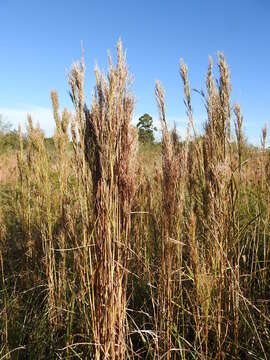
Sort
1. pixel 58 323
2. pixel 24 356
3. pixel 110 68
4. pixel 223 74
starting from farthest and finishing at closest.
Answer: pixel 58 323 < pixel 24 356 < pixel 223 74 < pixel 110 68

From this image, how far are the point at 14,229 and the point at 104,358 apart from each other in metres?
3.94

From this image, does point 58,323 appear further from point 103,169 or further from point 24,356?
point 103,169

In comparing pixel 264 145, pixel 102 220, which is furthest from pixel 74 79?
pixel 264 145

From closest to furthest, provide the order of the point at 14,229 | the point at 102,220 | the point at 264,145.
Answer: the point at 102,220, the point at 264,145, the point at 14,229

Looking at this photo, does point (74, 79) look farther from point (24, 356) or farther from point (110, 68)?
point (24, 356)

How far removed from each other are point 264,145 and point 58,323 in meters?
2.23

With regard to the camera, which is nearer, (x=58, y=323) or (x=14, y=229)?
(x=58, y=323)

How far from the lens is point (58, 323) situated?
8.25 feet

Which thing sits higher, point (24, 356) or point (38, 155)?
point (38, 155)

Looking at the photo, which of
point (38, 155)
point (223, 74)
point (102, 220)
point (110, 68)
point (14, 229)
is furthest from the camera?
point (14, 229)

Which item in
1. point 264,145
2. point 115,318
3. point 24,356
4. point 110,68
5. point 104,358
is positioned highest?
point 110,68

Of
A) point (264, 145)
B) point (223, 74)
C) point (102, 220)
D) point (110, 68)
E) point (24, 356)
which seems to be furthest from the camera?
point (264, 145)

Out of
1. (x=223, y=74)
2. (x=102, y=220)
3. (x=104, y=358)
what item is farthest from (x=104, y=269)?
(x=223, y=74)

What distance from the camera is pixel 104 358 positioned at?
1552 mm
